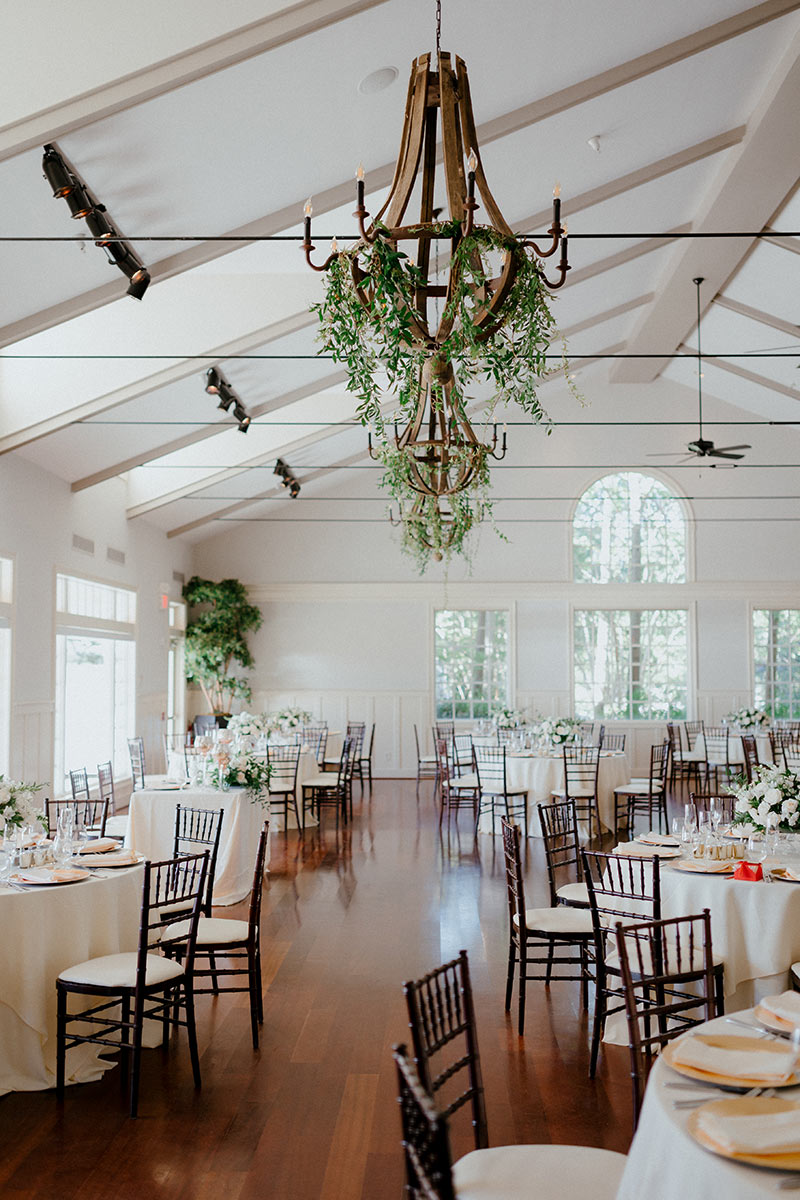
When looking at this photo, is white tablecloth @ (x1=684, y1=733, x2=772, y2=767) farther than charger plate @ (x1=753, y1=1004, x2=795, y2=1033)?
Yes

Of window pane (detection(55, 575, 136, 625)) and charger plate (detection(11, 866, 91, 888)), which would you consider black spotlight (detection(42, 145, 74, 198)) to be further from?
window pane (detection(55, 575, 136, 625))

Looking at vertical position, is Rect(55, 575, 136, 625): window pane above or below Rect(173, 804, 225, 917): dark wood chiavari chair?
above

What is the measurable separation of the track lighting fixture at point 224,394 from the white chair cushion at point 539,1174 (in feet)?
24.7

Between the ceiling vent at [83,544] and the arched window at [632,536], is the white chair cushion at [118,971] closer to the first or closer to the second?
the ceiling vent at [83,544]

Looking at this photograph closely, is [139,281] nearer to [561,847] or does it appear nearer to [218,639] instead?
[561,847]

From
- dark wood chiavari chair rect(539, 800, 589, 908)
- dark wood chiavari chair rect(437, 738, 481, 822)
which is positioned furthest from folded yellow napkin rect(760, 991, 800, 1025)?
dark wood chiavari chair rect(437, 738, 481, 822)

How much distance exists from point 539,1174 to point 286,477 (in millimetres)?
12187

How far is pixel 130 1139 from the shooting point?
397cm

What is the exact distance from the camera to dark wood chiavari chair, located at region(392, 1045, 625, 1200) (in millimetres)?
2119

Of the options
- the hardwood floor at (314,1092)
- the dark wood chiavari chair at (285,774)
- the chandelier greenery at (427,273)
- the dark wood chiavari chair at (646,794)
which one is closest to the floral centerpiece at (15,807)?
the hardwood floor at (314,1092)

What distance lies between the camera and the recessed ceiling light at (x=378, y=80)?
18.6 feet

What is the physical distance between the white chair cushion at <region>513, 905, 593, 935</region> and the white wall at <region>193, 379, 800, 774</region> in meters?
10.9

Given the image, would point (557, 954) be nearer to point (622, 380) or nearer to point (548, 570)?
point (548, 570)

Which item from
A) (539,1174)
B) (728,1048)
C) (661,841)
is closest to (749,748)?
(661,841)
